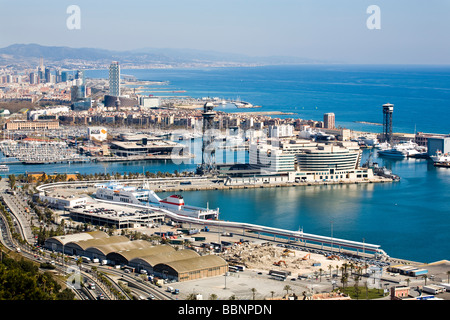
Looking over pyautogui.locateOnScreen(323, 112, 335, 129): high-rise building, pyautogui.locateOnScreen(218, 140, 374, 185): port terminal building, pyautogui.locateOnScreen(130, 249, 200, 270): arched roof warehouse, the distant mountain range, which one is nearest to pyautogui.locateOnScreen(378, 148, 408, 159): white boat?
pyautogui.locateOnScreen(218, 140, 374, 185): port terminal building

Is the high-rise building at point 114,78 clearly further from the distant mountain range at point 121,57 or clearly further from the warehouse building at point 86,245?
the warehouse building at point 86,245

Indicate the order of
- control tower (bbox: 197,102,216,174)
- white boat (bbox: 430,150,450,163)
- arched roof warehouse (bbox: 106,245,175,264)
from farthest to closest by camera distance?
1. white boat (bbox: 430,150,450,163)
2. control tower (bbox: 197,102,216,174)
3. arched roof warehouse (bbox: 106,245,175,264)

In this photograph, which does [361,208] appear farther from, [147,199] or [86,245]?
[86,245]

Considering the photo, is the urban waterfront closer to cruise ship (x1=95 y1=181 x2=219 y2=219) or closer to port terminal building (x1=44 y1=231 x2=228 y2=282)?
cruise ship (x1=95 y1=181 x2=219 y2=219)

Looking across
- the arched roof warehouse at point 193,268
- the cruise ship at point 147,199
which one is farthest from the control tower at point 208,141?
the arched roof warehouse at point 193,268

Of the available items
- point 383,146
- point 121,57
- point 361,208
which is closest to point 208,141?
point 361,208
